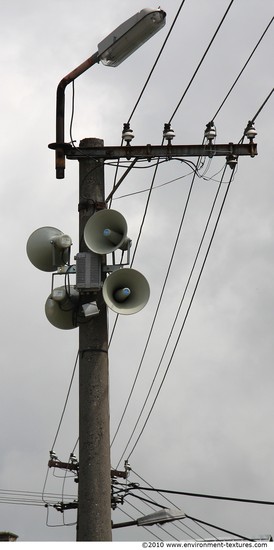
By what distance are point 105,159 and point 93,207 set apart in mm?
589

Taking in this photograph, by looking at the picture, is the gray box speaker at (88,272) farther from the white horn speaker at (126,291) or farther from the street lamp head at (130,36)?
the street lamp head at (130,36)

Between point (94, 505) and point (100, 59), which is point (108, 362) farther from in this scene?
point (100, 59)

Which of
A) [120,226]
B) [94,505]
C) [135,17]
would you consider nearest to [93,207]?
[120,226]

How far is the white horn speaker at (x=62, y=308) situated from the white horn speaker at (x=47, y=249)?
0.39 meters

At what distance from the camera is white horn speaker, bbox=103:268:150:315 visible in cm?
1040

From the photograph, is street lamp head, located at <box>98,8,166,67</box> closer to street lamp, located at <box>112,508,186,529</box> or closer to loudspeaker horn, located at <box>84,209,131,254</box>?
loudspeaker horn, located at <box>84,209,131,254</box>

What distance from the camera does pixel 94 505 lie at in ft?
31.7

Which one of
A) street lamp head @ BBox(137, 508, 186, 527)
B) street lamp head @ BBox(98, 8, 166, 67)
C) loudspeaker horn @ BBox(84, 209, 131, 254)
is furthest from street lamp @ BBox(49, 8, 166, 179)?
street lamp head @ BBox(137, 508, 186, 527)

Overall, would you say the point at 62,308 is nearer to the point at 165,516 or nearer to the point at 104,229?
the point at 104,229

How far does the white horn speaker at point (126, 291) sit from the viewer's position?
10.4m

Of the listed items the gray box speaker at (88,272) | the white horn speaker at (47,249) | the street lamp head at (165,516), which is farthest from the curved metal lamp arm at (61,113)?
the street lamp head at (165,516)

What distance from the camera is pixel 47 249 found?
430 inches

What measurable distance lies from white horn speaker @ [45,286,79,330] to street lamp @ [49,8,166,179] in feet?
4.40

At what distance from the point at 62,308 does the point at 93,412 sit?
4.02 feet
